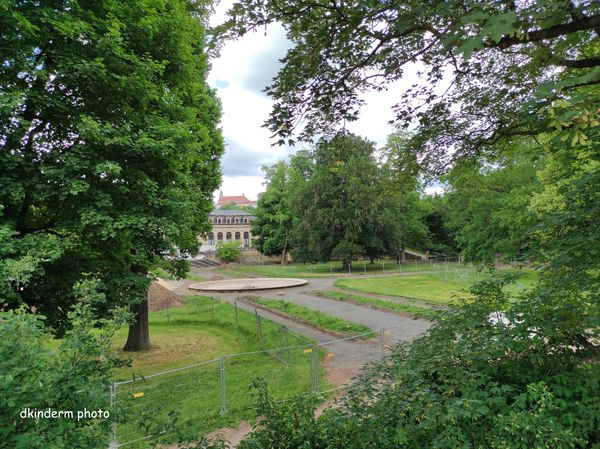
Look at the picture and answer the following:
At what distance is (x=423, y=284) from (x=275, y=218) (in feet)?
105

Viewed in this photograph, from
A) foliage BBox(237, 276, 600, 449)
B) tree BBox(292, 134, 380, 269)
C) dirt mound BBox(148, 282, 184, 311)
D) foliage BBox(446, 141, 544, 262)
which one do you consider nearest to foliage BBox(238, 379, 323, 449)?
foliage BBox(237, 276, 600, 449)

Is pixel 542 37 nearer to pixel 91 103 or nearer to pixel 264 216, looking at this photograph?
pixel 91 103

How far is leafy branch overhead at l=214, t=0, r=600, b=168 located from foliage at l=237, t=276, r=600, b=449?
8.43 ft

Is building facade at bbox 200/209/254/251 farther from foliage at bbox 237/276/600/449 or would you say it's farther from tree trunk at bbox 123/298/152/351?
foliage at bbox 237/276/600/449

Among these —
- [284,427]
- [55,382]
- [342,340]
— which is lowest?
[342,340]

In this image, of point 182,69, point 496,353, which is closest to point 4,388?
point 496,353

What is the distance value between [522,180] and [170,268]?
1190 inches

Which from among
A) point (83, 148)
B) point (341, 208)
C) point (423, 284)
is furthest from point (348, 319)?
point (341, 208)

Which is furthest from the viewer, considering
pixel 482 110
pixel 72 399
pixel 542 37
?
pixel 482 110

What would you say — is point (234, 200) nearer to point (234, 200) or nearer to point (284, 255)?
point (234, 200)

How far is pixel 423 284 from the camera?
94.4 feet

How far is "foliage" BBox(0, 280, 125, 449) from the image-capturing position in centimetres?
227

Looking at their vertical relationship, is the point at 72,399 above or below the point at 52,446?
above

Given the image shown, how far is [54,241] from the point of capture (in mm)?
6008
